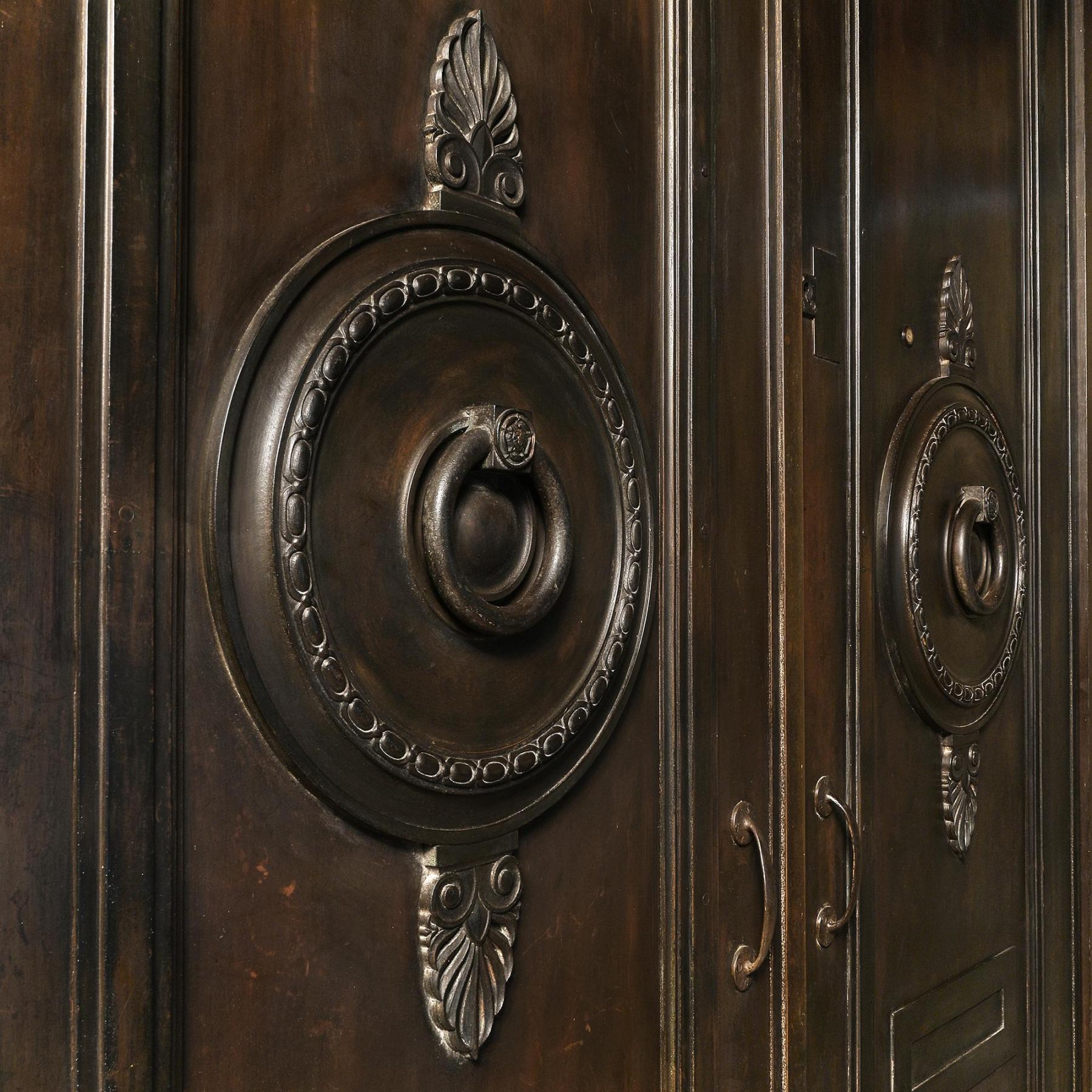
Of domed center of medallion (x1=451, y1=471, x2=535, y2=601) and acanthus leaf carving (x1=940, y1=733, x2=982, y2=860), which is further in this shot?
acanthus leaf carving (x1=940, y1=733, x2=982, y2=860)

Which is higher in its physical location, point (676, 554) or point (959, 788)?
point (676, 554)

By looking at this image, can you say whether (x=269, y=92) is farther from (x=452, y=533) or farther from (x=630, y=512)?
(x=630, y=512)

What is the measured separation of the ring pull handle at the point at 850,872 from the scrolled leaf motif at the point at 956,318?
1.87 feet

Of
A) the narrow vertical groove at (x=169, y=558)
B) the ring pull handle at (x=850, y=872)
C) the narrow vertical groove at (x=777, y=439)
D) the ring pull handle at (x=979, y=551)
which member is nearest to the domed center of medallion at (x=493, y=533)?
the narrow vertical groove at (x=169, y=558)

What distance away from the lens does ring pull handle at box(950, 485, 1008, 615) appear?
133cm

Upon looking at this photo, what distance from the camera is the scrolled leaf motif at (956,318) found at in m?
1.36

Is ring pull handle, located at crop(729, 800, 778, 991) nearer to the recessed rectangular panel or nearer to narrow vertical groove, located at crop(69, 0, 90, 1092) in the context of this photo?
the recessed rectangular panel

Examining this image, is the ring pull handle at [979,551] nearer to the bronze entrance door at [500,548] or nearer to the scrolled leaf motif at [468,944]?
the bronze entrance door at [500,548]

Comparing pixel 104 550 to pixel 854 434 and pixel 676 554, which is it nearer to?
pixel 676 554

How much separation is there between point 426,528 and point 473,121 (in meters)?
A: 0.31

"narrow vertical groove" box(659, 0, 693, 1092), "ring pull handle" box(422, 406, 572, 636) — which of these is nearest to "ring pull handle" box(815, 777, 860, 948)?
"narrow vertical groove" box(659, 0, 693, 1092)

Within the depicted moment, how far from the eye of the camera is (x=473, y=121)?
0.81m

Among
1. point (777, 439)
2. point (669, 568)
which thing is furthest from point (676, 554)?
point (777, 439)

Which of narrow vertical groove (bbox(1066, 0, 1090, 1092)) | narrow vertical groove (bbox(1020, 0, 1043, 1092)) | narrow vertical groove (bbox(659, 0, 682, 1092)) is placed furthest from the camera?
narrow vertical groove (bbox(1066, 0, 1090, 1092))
